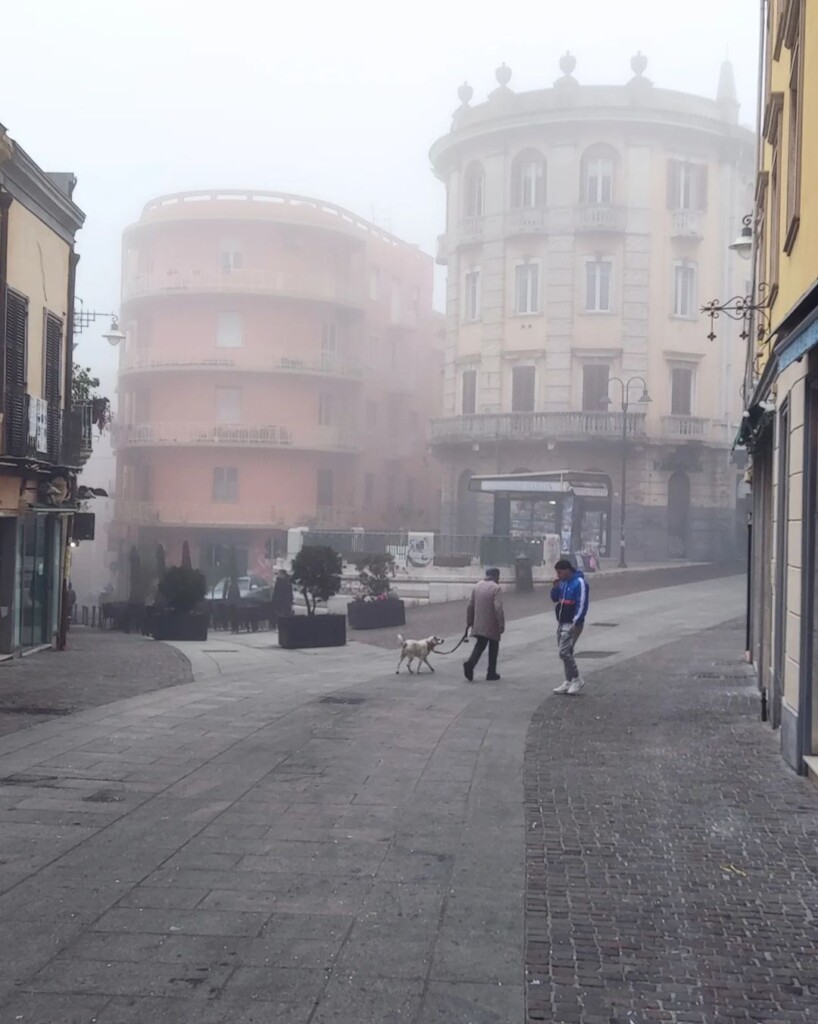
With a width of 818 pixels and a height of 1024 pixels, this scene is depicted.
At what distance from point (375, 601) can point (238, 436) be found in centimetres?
2401

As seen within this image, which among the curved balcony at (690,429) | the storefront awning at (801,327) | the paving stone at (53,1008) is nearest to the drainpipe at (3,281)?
the storefront awning at (801,327)

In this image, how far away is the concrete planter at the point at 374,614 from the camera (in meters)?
25.9

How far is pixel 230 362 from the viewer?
1927 inches

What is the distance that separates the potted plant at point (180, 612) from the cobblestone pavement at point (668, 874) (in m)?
12.1

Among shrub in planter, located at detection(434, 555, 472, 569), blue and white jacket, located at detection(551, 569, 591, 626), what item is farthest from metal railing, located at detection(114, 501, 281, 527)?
blue and white jacket, located at detection(551, 569, 591, 626)

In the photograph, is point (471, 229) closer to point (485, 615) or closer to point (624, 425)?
point (624, 425)

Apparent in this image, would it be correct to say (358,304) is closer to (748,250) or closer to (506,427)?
(506,427)

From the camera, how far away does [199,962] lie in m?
5.29

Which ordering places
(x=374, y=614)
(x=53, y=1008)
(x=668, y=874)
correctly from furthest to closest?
(x=374, y=614)
(x=668, y=874)
(x=53, y=1008)

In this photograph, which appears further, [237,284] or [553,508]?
[237,284]

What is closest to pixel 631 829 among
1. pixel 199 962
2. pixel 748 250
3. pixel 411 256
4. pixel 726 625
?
pixel 199 962

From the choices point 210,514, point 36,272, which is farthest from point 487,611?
point 210,514

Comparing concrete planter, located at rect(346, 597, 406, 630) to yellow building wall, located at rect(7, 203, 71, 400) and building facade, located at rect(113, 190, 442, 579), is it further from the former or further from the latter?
building facade, located at rect(113, 190, 442, 579)

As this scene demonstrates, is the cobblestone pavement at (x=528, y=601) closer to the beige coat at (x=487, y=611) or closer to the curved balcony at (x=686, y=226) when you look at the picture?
the beige coat at (x=487, y=611)
